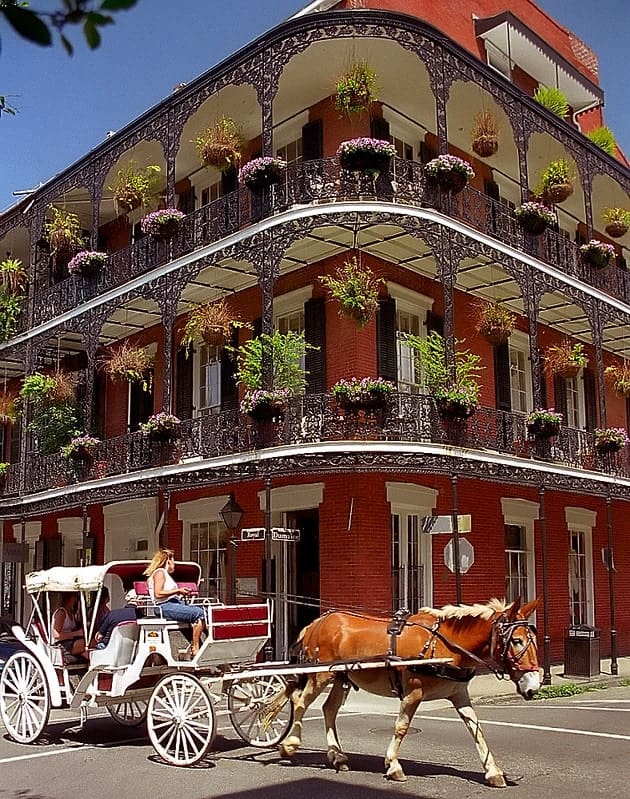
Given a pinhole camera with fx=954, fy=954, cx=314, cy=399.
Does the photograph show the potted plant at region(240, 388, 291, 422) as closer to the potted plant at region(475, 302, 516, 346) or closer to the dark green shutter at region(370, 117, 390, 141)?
the potted plant at region(475, 302, 516, 346)

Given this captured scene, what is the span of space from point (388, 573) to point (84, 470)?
632cm

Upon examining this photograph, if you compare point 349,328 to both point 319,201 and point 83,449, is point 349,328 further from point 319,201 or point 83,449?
point 83,449

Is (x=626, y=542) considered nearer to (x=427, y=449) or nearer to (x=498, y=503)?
(x=498, y=503)

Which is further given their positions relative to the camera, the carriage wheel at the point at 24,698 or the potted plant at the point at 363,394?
the potted plant at the point at 363,394

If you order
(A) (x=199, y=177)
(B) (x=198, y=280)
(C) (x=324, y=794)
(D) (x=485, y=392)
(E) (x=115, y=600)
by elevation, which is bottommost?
(C) (x=324, y=794)

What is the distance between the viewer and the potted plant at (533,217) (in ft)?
56.9

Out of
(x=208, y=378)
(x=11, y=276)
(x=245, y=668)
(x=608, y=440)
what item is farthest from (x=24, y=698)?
(x=11, y=276)

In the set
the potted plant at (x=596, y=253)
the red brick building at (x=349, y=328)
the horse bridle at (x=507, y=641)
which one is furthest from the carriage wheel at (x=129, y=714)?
the potted plant at (x=596, y=253)

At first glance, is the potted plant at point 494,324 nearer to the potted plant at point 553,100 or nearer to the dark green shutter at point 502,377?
the dark green shutter at point 502,377

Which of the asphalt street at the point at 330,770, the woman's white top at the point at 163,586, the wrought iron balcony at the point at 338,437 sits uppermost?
the wrought iron balcony at the point at 338,437

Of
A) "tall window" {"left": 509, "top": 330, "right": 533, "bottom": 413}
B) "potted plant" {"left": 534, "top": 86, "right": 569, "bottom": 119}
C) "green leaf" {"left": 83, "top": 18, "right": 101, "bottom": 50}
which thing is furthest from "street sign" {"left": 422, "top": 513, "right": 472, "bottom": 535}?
"green leaf" {"left": 83, "top": 18, "right": 101, "bottom": 50}

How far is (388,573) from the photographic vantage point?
52.3ft

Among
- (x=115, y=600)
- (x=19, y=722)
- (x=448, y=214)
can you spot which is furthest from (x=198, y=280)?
(x=19, y=722)

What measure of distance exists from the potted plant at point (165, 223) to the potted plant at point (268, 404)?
14.2ft
